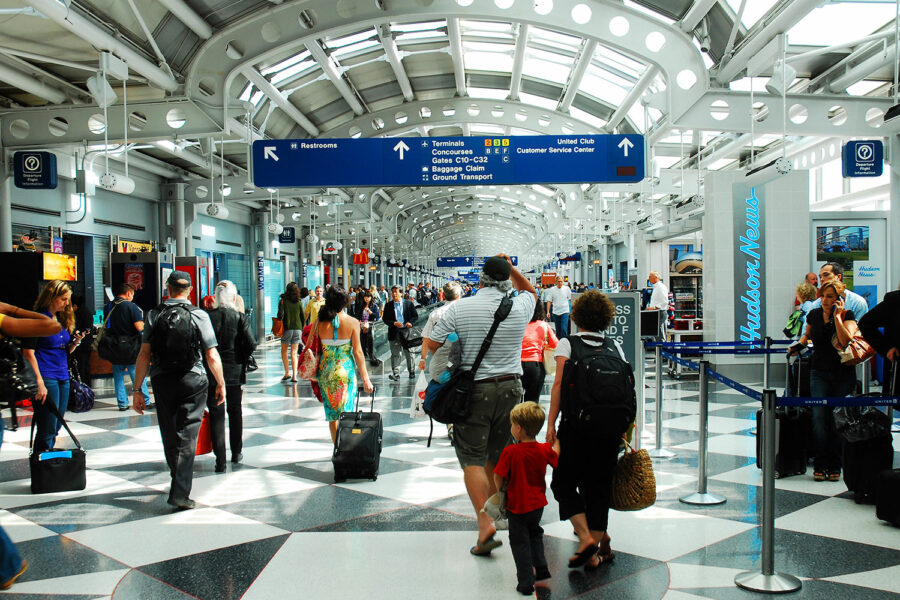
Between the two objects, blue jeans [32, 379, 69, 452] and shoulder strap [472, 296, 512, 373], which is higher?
shoulder strap [472, 296, 512, 373]

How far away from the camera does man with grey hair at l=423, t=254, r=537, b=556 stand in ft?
11.8

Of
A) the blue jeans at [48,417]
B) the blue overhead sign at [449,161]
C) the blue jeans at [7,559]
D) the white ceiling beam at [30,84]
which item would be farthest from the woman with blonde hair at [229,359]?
the blue overhead sign at [449,161]

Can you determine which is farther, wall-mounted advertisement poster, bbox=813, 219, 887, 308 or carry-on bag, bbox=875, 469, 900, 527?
wall-mounted advertisement poster, bbox=813, 219, 887, 308

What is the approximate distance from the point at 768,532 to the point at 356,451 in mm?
2858

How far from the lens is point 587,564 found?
3379 mm

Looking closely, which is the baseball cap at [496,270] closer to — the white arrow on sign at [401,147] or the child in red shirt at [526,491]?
the child in red shirt at [526,491]

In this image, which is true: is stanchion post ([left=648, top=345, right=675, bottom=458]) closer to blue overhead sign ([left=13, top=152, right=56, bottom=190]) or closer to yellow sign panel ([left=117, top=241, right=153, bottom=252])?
blue overhead sign ([left=13, top=152, right=56, bottom=190])

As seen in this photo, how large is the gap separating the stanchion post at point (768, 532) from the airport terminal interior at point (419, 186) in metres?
0.03

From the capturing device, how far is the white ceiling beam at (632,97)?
476 inches

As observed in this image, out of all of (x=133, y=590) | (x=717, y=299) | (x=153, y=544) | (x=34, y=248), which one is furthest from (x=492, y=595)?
(x=34, y=248)

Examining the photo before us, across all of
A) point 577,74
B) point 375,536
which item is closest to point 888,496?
point 375,536

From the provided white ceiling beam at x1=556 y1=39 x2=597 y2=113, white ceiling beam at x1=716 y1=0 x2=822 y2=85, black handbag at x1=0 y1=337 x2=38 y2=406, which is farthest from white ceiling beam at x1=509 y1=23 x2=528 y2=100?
black handbag at x1=0 y1=337 x2=38 y2=406

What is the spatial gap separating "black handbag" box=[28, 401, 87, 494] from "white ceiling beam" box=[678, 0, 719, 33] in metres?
8.58

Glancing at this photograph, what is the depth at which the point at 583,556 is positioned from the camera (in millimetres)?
3391
